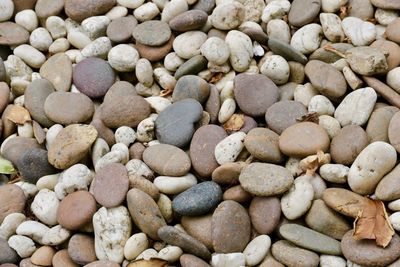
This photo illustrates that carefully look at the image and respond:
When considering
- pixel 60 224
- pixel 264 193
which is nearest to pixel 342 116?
pixel 264 193

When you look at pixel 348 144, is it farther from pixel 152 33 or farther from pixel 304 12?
pixel 152 33

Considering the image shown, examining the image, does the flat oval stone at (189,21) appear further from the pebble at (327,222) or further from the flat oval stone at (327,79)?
the pebble at (327,222)

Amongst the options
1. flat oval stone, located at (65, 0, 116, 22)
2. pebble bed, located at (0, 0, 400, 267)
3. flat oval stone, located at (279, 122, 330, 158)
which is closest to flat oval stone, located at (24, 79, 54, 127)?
pebble bed, located at (0, 0, 400, 267)

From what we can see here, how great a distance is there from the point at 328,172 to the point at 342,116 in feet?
0.49

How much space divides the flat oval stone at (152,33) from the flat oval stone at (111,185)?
345mm

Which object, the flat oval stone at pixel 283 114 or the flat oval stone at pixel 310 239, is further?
the flat oval stone at pixel 283 114

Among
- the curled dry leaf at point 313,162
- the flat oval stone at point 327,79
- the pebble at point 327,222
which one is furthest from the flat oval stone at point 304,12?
the pebble at point 327,222

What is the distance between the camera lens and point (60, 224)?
3.68 feet

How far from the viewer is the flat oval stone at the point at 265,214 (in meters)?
1.07

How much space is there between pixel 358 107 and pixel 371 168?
0.53 feet

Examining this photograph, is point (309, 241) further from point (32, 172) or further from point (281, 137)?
point (32, 172)

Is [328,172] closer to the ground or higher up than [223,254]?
higher up

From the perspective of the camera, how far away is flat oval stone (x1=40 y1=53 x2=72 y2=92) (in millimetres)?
1362

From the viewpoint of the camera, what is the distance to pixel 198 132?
3.94 feet
